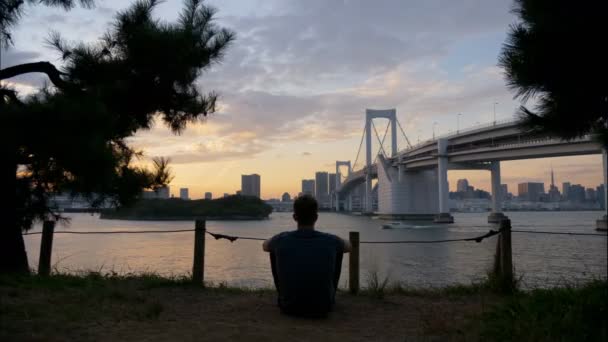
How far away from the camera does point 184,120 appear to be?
19.0 feet

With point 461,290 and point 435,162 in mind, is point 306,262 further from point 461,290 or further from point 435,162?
point 435,162

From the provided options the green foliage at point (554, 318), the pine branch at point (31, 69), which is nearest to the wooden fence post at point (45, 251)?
the pine branch at point (31, 69)

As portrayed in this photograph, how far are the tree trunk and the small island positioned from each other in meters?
52.8

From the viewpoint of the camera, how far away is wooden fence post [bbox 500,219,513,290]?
4758 millimetres

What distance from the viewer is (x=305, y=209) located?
3.38m

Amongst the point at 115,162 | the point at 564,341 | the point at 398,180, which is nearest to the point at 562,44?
the point at 564,341

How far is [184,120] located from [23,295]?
2484mm

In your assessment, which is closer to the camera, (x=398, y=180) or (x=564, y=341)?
(x=564, y=341)

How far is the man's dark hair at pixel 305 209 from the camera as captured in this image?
3379 millimetres

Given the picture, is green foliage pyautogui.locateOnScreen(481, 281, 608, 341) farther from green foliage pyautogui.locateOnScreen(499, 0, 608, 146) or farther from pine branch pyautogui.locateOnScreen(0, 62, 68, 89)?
pine branch pyautogui.locateOnScreen(0, 62, 68, 89)

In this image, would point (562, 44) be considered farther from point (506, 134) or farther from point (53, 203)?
point (506, 134)

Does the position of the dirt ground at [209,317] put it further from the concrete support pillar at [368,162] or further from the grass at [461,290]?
the concrete support pillar at [368,162]

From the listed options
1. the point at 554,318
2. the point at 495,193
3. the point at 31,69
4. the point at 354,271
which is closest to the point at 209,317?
the point at 354,271

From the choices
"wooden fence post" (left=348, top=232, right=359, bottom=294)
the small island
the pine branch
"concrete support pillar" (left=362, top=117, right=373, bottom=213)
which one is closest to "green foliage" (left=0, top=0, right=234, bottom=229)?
the pine branch
